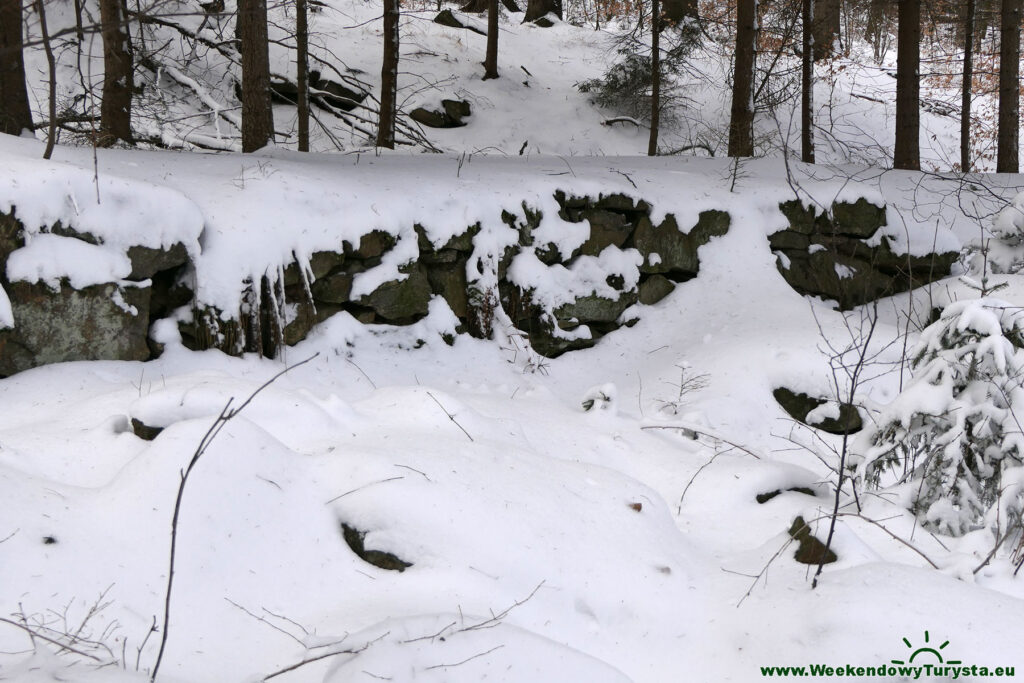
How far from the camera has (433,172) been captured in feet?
23.6

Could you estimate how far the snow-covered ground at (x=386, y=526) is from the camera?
251cm

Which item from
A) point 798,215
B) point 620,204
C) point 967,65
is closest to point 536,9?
point 967,65

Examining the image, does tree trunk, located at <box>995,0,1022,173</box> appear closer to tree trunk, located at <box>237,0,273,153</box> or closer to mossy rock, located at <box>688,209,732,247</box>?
mossy rock, located at <box>688,209,732,247</box>

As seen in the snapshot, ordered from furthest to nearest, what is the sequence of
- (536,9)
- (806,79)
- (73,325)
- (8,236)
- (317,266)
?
(536,9) < (806,79) < (317,266) < (73,325) < (8,236)

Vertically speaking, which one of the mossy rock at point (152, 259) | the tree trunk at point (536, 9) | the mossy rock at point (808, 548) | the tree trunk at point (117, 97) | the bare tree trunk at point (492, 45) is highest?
the tree trunk at point (536, 9)

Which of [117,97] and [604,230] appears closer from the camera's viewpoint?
[604,230]

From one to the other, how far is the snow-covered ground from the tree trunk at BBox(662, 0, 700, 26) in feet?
34.9

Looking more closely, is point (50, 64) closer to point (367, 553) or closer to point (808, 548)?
point (367, 553)

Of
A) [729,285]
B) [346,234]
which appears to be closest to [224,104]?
[346,234]

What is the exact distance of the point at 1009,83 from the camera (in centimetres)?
1088

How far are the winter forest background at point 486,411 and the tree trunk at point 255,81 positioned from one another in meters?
0.03

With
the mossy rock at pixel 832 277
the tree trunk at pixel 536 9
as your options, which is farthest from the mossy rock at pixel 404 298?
the tree trunk at pixel 536 9

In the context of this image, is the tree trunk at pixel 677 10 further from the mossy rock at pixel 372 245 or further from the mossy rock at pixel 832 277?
the mossy rock at pixel 372 245

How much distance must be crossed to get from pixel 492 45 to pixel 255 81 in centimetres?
833
